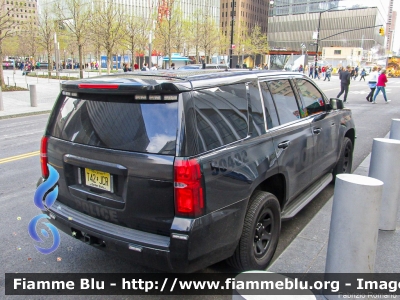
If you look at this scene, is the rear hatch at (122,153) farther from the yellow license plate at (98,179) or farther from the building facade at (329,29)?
the building facade at (329,29)

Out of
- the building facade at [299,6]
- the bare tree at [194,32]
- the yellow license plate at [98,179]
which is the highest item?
the building facade at [299,6]

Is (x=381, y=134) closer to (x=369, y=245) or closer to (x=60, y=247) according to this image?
(x=369, y=245)

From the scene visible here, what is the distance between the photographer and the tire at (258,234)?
3.05 meters

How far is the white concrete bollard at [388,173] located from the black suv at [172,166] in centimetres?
125

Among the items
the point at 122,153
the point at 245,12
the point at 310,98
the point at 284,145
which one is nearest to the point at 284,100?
the point at 284,145

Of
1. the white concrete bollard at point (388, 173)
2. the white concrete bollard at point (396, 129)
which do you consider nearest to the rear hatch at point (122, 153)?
the white concrete bollard at point (388, 173)

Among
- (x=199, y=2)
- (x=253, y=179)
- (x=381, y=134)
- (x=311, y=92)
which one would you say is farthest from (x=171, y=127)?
(x=199, y=2)

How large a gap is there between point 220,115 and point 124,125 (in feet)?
2.57

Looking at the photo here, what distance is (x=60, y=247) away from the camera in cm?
386

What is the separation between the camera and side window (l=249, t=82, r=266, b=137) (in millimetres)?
3305

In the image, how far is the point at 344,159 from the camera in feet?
18.4

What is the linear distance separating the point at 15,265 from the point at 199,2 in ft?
354

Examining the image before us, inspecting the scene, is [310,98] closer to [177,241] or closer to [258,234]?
[258,234]

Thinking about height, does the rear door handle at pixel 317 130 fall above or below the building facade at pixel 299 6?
below
